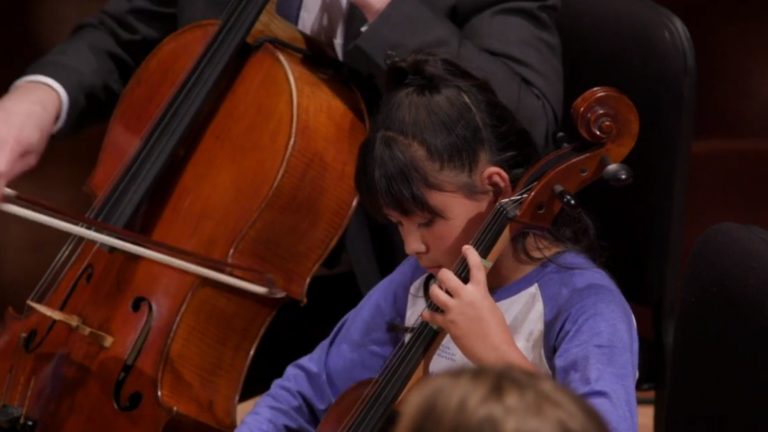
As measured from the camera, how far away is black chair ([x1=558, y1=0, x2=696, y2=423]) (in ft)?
4.58

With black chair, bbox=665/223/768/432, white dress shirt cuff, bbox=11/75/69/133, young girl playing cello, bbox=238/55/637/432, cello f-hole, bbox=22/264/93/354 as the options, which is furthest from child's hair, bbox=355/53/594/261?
white dress shirt cuff, bbox=11/75/69/133

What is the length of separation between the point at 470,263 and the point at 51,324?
552mm

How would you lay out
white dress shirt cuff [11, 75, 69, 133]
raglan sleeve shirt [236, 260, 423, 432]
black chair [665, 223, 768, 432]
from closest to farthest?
black chair [665, 223, 768, 432], raglan sleeve shirt [236, 260, 423, 432], white dress shirt cuff [11, 75, 69, 133]

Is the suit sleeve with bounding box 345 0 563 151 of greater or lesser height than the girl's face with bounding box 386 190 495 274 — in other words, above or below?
above

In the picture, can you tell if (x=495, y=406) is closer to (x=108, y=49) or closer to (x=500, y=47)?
(x=500, y=47)

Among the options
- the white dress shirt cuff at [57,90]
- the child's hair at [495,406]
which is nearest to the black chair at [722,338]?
the child's hair at [495,406]

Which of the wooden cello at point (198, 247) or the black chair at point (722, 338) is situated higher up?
the black chair at point (722, 338)

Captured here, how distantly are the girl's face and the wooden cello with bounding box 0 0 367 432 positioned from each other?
21 cm

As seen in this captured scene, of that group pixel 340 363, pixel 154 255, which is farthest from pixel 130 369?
pixel 340 363

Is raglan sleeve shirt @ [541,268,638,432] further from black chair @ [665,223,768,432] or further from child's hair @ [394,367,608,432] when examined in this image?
child's hair @ [394,367,608,432]

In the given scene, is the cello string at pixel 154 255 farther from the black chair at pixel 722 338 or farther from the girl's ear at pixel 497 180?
the black chair at pixel 722 338

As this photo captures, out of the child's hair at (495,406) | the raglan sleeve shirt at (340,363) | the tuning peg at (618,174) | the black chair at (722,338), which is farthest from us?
the raglan sleeve shirt at (340,363)

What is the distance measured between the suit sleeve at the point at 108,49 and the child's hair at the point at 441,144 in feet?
1.80

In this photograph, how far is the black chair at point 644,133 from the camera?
1.39 meters
